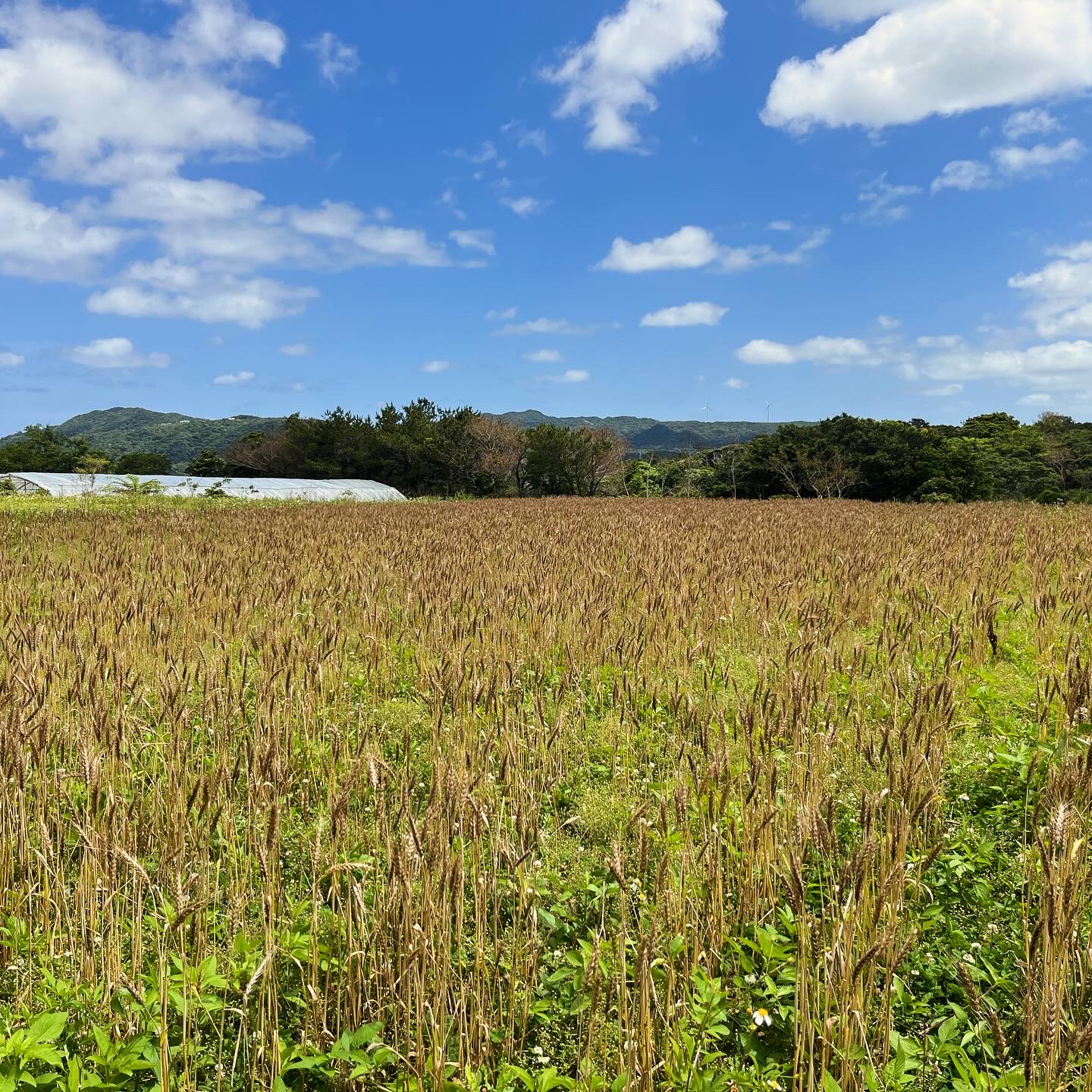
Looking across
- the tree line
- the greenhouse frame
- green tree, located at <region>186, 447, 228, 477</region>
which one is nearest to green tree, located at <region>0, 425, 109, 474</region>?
green tree, located at <region>186, 447, 228, 477</region>

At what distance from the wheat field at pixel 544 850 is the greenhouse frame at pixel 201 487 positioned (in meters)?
30.2

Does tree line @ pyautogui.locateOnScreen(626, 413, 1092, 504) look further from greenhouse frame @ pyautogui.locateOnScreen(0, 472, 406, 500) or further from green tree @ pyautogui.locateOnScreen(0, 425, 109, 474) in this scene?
green tree @ pyautogui.locateOnScreen(0, 425, 109, 474)

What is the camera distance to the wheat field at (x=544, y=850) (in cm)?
196

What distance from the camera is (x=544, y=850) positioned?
3.05 metres

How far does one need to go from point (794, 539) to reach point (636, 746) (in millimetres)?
10138

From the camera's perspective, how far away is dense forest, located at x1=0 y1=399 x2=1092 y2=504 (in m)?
44.6

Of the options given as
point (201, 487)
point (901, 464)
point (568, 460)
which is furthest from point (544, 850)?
A: point (568, 460)

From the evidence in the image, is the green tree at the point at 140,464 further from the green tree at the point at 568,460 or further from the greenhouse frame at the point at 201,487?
the green tree at the point at 568,460

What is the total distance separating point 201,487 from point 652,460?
5114cm

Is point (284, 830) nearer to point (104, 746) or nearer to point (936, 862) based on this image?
point (104, 746)

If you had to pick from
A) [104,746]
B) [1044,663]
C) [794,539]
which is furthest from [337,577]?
[794,539]

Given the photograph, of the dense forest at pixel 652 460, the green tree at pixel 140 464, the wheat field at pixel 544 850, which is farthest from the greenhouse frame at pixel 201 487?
the green tree at pixel 140 464

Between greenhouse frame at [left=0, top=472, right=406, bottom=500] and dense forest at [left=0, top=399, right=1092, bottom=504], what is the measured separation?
39.5 ft

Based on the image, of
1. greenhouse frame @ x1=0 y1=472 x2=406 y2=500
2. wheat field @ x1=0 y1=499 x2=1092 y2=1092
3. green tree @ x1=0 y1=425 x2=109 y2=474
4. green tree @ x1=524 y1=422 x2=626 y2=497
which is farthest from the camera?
green tree @ x1=0 y1=425 x2=109 y2=474
